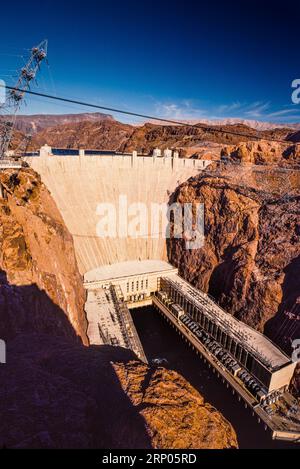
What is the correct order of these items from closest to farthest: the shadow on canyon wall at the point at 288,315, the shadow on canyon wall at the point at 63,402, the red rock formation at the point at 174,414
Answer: the shadow on canyon wall at the point at 63,402 < the red rock formation at the point at 174,414 < the shadow on canyon wall at the point at 288,315

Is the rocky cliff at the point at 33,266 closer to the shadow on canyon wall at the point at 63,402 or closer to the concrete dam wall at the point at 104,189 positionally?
the shadow on canyon wall at the point at 63,402

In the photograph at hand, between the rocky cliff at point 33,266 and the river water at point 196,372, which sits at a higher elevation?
the rocky cliff at point 33,266

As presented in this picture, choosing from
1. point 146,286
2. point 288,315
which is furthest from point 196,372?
point 146,286

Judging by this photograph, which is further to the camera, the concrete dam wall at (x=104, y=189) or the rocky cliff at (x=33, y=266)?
the concrete dam wall at (x=104, y=189)

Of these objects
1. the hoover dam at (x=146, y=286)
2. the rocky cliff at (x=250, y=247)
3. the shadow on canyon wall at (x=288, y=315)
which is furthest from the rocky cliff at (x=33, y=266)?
the shadow on canyon wall at (x=288, y=315)

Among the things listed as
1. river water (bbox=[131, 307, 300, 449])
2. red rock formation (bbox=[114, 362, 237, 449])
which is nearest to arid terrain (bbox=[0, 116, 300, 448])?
red rock formation (bbox=[114, 362, 237, 449])
